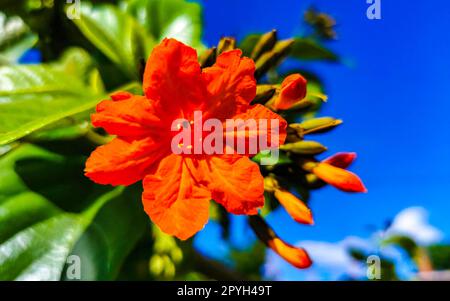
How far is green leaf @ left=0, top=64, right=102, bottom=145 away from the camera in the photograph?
779 mm

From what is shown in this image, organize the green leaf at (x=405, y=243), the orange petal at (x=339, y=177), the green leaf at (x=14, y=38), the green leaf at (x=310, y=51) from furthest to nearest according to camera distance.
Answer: the green leaf at (x=405, y=243) < the green leaf at (x=310, y=51) < the green leaf at (x=14, y=38) < the orange petal at (x=339, y=177)

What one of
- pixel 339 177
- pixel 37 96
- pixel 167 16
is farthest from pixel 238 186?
pixel 167 16

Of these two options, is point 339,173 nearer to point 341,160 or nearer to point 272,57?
point 341,160

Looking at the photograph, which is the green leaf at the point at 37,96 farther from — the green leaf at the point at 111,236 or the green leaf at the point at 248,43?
the green leaf at the point at 248,43

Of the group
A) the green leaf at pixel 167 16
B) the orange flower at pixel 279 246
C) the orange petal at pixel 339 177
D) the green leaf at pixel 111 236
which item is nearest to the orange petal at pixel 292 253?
the orange flower at pixel 279 246

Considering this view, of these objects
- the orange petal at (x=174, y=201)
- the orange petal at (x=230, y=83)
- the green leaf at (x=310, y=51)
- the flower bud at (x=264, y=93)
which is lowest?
the orange petal at (x=174, y=201)

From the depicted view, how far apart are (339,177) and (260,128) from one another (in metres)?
0.16

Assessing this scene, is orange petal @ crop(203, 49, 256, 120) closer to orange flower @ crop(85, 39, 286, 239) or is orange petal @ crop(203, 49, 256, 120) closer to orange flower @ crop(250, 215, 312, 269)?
orange flower @ crop(85, 39, 286, 239)

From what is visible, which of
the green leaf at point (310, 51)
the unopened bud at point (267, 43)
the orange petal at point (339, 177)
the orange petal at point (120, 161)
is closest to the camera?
the orange petal at point (120, 161)

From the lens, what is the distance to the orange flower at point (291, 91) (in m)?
0.70

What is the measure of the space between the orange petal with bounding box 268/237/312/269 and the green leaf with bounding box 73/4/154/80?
1.25ft

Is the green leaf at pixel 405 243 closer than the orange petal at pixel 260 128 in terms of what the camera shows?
No

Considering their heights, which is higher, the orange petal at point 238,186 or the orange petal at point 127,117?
the orange petal at point 127,117
